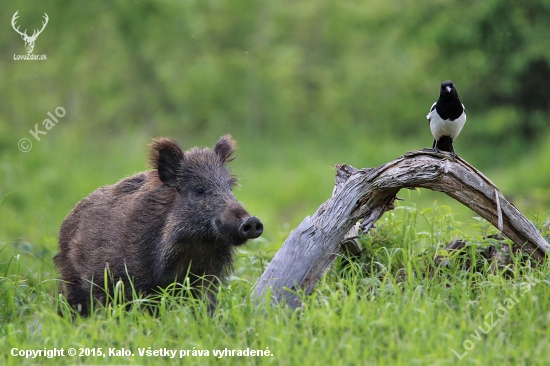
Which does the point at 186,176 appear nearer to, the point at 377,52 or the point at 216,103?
the point at 216,103

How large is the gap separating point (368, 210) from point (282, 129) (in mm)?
11018

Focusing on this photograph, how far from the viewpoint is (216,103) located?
14953mm

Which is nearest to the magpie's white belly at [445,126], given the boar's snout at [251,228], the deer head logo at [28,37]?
the boar's snout at [251,228]

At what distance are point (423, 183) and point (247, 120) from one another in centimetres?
1102

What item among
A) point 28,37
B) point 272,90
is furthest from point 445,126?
point 272,90

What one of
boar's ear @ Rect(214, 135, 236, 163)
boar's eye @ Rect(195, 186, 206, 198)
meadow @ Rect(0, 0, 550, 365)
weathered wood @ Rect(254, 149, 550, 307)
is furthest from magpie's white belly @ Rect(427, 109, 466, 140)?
boar's eye @ Rect(195, 186, 206, 198)

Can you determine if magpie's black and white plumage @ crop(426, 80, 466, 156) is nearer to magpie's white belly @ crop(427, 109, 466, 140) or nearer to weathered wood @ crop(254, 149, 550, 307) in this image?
magpie's white belly @ crop(427, 109, 466, 140)

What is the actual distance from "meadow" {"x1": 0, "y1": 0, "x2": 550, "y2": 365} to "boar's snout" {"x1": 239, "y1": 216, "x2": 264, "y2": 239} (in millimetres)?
353

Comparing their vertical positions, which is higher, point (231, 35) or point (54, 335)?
point (231, 35)

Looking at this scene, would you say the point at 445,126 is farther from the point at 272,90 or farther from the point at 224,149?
the point at 272,90

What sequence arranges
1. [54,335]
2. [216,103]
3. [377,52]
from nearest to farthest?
[54,335], [216,103], [377,52]

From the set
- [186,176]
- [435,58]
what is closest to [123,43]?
[435,58]

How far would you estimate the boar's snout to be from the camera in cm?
438

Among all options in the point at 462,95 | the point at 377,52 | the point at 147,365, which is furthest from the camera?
the point at 377,52
